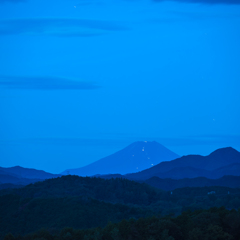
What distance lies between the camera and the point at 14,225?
67.7 meters

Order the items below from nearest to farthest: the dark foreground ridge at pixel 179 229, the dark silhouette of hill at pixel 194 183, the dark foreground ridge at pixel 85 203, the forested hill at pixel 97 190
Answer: the dark foreground ridge at pixel 179 229, the dark foreground ridge at pixel 85 203, the forested hill at pixel 97 190, the dark silhouette of hill at pixel 194 183

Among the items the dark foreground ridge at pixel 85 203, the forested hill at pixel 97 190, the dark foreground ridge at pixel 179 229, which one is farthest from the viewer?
the forested hill at pixel 97 190

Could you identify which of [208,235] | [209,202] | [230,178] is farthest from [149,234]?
[230,178]

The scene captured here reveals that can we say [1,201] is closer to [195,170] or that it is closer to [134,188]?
[134,188]

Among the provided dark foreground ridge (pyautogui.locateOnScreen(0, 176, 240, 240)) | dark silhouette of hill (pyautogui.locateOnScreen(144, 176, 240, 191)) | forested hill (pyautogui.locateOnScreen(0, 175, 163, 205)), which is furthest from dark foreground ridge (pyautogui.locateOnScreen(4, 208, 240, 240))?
dark silhouette of hill (pyautogui.locateOnScreen(144, 176, 240, 191))

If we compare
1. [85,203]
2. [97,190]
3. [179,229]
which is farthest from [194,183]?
[179,229]

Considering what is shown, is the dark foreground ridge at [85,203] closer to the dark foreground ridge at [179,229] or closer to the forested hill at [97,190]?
the forested hill at [97,190]

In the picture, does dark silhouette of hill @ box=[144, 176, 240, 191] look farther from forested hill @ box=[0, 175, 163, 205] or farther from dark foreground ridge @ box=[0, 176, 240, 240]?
forested hill @ box=[0, 175, 163, 205]

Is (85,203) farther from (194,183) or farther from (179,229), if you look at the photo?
(194,183)

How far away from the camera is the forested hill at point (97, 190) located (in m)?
85.1

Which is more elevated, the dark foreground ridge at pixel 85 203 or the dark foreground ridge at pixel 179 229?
the dark foreground ridge at pixel 85 203

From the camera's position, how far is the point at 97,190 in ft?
298

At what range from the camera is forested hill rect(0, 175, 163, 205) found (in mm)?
85125

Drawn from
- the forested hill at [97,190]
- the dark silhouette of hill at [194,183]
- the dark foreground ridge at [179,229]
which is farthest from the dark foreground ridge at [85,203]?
the dark silhouette of hill at [194,183]
